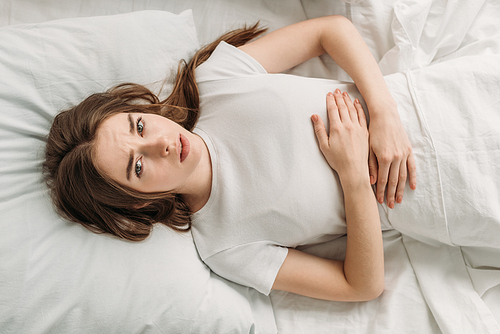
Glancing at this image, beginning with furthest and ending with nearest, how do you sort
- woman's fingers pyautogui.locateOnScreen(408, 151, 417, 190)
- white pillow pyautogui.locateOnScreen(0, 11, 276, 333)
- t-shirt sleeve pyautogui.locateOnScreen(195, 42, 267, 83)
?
1. t-shirt sleeve pyautogui.locateOnScreen(195, 42, 267, 83)
2. woman's fingers pyautogui.locateOnScreen(408, 151, 417, 190)
3. white pillow pyautogui.locateOnScreen(0, 11, 276, 333)

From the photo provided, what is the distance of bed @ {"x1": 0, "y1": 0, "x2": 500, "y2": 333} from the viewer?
0.97 meters

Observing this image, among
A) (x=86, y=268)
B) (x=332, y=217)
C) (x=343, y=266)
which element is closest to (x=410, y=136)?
(x=332, y=217)

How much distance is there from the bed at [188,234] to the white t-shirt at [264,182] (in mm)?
123

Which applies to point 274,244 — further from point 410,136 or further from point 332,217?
point 410,136

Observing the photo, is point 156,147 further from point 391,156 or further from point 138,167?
point 391,156

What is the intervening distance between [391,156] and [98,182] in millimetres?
907

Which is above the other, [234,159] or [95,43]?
[95,43]

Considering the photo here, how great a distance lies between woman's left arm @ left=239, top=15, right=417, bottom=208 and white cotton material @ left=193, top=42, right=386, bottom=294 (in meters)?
0.13

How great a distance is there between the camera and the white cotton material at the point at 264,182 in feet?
3.53

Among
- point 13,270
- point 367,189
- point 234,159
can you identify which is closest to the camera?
point 13,270

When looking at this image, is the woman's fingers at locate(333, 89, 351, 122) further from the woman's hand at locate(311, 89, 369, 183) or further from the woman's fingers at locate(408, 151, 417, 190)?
the woman's fingers at locate(408, 151, 417, 190)

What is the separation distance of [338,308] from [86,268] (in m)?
0.86

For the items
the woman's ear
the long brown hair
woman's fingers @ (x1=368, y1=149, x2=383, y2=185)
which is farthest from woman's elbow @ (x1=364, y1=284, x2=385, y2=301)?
the woman's ear

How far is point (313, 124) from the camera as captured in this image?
3.61 feet
